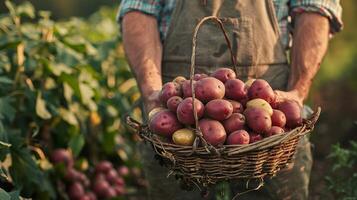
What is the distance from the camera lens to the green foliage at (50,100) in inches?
158

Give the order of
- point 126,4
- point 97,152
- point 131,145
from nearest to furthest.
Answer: point 126,4, point 97,152, point 131,145

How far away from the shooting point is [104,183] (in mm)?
5004

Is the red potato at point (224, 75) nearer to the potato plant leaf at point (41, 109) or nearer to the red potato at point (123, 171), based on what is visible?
the potato plant leaf at point (41, 109)

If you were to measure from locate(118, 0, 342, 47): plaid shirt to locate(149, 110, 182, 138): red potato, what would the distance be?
0.95m

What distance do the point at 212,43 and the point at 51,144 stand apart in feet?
6.33

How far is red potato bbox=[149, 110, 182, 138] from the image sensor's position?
102 inches

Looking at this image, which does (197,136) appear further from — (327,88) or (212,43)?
(327,88)

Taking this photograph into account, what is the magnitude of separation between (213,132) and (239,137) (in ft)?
0.31

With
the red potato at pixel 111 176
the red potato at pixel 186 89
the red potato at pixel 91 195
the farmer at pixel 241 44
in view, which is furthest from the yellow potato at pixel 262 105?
the red potato at pixel 111 176

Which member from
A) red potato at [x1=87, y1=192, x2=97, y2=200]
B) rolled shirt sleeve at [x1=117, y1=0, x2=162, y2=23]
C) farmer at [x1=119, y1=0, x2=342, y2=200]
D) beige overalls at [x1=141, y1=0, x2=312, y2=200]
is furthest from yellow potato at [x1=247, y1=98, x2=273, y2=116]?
red potato at [x1=87, y1=192, x2=97, y2=200]

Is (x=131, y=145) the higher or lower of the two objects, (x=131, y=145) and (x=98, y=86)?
the lower

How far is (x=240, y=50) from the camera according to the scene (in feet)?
10.7

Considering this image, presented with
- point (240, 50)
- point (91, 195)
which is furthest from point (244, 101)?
point (91, 195)

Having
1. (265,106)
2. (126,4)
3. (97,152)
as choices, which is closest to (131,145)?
(97,152)
